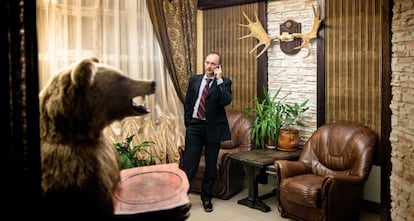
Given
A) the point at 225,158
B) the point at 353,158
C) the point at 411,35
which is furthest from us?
the point at 225,158

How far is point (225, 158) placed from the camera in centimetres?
449

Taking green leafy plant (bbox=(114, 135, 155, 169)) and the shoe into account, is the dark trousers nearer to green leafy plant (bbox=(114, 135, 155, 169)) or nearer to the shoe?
the shoe

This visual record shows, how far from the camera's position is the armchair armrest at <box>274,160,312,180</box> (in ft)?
13.0

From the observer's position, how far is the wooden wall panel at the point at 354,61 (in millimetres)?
3934

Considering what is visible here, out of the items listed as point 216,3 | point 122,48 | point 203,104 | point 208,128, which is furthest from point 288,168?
point 216,3

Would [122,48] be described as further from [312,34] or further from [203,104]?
[312,34]

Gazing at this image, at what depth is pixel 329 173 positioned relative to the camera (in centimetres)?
400

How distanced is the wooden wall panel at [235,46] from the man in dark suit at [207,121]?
3.56 feet

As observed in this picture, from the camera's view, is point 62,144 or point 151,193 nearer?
point 62,144

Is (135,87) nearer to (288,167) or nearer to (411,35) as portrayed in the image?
(411,35)

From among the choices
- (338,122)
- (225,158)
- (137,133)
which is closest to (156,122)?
(137,133)

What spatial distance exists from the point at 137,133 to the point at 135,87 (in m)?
3.91

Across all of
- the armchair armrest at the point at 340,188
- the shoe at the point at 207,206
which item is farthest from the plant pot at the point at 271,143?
the armchair armrest at the point at 340,188

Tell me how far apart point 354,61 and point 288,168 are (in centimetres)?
127
